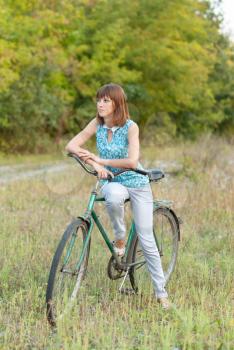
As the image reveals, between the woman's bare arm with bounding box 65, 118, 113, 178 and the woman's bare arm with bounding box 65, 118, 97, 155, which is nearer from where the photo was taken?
the woman's bare arm with bounding box 65, 118, 113, 178

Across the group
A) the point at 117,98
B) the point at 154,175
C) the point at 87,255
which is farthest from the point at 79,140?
the point at 87,255

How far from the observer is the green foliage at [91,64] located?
84.2 ft

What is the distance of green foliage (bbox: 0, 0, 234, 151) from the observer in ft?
84.2

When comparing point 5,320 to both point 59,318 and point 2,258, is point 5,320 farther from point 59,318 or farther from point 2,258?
point 2,258

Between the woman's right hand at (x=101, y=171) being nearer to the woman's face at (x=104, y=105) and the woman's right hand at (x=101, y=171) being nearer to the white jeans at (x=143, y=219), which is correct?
the white jeans at (x=143, y=219)

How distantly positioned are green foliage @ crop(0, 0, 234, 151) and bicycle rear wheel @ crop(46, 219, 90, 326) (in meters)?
17.4

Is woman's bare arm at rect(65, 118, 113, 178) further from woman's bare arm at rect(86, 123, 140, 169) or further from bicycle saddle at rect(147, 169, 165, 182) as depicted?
bicycle saddle at rect(147, 169, 165, 182)

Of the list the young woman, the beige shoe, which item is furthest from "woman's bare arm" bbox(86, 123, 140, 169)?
the beige shoe

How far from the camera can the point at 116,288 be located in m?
5.89

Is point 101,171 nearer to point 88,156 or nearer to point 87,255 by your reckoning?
point 88,156

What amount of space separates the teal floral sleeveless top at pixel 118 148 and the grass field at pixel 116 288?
0.90 meters

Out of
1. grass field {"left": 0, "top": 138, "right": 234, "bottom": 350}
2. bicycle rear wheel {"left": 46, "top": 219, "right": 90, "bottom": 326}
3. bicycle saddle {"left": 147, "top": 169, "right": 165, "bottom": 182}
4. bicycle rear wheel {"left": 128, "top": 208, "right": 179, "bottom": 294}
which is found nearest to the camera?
grass field {"left": 0, "top": 138, "right": 234, "bottom": 350}

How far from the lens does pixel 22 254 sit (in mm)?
6926

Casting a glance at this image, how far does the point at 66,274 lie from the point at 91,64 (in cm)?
2614
